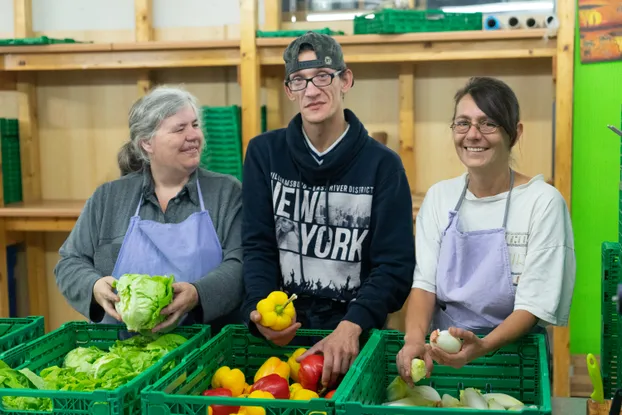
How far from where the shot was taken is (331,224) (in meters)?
2.22

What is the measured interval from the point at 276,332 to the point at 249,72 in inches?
77.9

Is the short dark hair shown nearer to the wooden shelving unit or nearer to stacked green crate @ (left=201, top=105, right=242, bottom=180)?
the wooden shelving unit

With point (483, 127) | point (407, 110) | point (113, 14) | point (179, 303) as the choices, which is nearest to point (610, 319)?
point (483, 127)

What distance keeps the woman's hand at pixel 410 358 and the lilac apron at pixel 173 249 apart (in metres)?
0.79

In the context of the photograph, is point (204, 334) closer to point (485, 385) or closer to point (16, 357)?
point (16, 357)

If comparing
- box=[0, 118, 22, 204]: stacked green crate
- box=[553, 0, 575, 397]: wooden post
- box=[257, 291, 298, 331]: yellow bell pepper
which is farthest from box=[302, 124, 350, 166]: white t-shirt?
box=[0, 118, 22, 204]: stacked green crate

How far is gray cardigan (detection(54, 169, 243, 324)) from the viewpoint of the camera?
2.37 meters

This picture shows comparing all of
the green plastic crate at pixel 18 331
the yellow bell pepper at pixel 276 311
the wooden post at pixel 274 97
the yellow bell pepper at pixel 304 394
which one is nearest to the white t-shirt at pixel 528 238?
the yellow bell pepper at pixel 276 311

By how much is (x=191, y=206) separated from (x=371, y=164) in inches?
24.2

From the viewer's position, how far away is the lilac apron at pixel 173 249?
93.2 inches

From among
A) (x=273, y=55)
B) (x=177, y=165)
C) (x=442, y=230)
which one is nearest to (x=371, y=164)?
(x=442, y=230)

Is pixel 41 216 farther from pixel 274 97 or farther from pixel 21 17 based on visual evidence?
pixel 274 97

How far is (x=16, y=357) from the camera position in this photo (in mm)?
1882

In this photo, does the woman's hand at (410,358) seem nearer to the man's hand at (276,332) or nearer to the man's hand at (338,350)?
the man's hand at (338,350)
